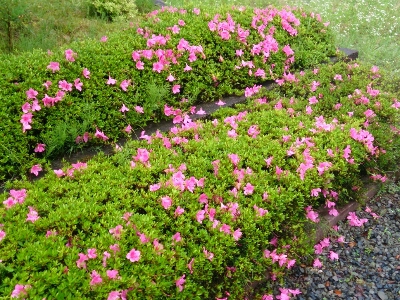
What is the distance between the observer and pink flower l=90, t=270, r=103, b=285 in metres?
A: 2.39

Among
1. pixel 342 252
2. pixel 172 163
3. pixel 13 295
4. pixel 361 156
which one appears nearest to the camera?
pixel 13 295

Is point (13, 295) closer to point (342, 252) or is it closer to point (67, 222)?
point (67, 222)

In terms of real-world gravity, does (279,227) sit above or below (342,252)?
above

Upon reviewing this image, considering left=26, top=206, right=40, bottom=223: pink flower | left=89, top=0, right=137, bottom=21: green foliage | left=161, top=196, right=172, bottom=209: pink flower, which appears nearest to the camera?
left=26, top=206, right=40, bottom=223: pink flower

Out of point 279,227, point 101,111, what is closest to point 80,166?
point 101,111

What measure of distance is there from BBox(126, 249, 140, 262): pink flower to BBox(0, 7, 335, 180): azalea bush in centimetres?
155

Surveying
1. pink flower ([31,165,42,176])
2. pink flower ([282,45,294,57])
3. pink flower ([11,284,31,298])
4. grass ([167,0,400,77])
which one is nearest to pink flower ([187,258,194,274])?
pink flower ([11,284,31,298])

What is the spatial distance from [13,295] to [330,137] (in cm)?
328

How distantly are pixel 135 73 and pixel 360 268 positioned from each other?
310 centimetres

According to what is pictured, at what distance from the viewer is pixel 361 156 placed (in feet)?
14.1

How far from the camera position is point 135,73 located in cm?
460

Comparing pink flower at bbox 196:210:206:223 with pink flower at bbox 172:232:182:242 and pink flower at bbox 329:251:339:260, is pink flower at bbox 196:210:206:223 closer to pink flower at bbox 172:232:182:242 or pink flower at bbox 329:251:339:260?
pink flower at bbox 172:232:182:242

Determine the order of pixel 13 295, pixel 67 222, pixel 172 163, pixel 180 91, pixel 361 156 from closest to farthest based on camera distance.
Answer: pixel 13 295
pixel 67 222
pixel 172 163
pixel 361 156
pixel 180 91

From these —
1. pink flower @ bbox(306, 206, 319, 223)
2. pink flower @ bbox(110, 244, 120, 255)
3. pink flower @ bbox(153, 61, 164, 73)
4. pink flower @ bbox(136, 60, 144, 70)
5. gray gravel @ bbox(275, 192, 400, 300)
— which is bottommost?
gray gravel @ bbox(275, 192, 400, 300)
